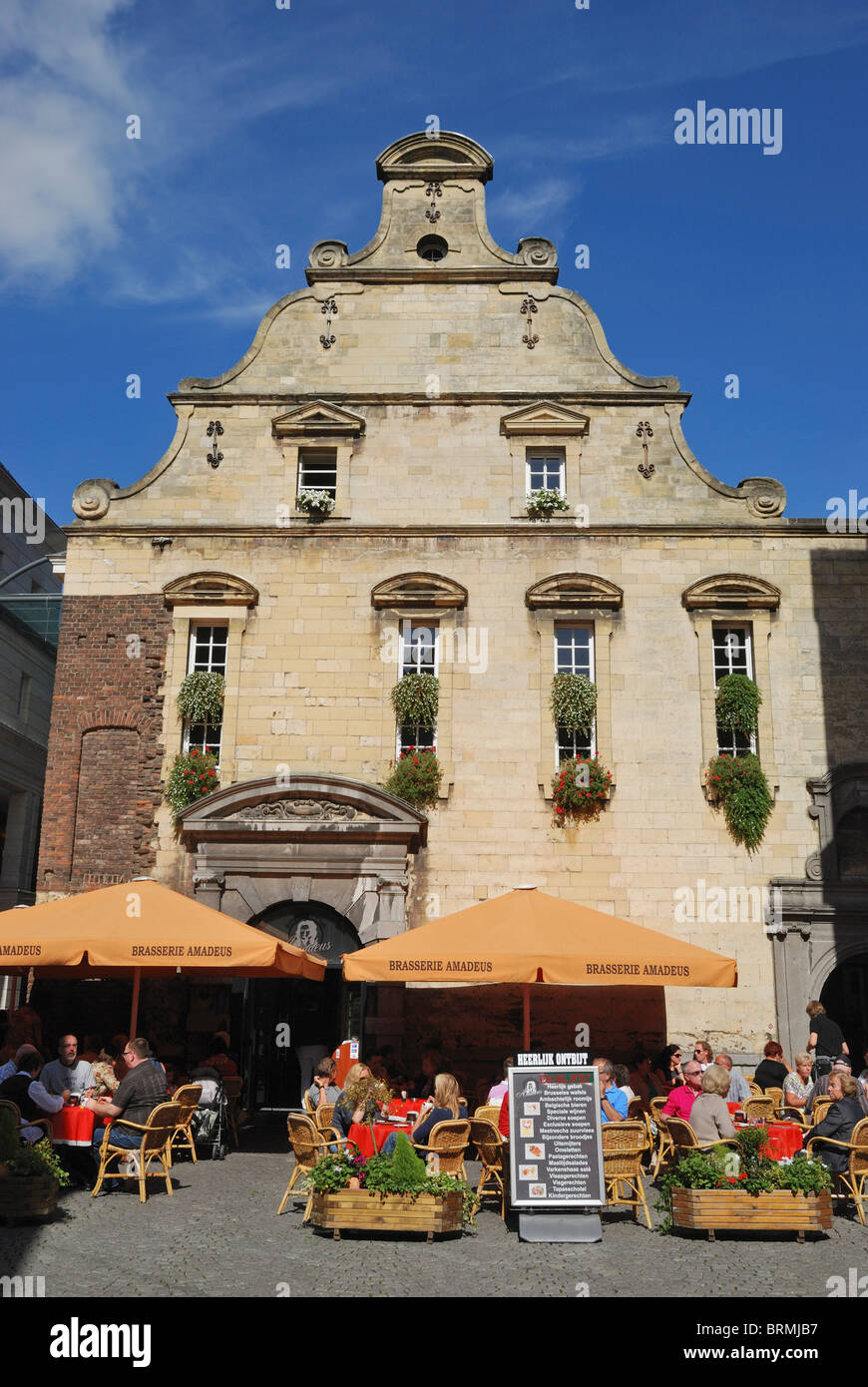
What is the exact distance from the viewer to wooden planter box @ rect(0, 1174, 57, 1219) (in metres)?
9.10

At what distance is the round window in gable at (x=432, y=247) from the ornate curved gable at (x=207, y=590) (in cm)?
642

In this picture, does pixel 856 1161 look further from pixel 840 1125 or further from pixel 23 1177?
pixel 23 1177

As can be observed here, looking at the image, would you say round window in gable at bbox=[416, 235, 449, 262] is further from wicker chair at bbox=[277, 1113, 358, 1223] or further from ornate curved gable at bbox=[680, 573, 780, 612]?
wicker chair at bbox=[277, 1113, 358, 1223]

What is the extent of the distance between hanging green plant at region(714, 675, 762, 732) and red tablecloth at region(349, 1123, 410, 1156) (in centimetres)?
883

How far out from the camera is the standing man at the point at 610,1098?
1132cm

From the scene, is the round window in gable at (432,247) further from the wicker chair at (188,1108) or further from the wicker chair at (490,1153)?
the wicker chair at (490,1153)

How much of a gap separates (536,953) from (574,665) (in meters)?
6.93

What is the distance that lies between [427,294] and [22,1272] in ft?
52.0

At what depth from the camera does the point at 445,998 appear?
16.7 meters

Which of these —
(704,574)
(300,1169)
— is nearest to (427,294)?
(704,574)

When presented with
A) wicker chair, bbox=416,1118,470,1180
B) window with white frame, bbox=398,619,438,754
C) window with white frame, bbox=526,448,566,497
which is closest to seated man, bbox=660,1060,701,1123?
wicker chair, bbox=416,1118,470,1180

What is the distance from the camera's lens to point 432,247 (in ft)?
66.0

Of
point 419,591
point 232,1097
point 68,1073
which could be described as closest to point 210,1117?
point 232,1097
